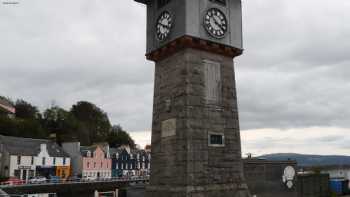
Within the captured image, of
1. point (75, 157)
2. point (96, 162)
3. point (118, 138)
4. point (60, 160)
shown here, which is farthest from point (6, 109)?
point (118, 138)

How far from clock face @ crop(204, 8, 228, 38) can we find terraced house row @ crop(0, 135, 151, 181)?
116 feet

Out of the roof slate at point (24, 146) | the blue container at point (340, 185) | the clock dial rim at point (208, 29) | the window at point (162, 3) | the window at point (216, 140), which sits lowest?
the blue container at point (340, 185)

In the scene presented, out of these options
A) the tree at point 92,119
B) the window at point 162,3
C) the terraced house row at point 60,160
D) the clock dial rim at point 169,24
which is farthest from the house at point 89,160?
the window at point 162,3

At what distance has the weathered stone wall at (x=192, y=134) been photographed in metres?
13.9

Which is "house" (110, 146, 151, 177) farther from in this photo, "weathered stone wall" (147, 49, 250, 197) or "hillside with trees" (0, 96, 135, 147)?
"weathered stone wall" (147, 49, 250, 197)

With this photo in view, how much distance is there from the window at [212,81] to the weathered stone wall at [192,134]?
18 centimetres

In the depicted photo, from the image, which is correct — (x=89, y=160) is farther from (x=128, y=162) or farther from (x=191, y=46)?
(x=191, y=46)

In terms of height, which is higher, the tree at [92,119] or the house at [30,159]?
the tree at [92,119]

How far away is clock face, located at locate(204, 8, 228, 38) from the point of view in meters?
15.5

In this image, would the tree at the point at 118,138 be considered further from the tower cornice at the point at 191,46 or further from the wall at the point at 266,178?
the tower cornice at the point at 191,46

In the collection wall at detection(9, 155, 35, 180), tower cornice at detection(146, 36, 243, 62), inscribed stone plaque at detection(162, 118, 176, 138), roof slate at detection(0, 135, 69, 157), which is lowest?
wall at detection(9, 155, 35, 180)

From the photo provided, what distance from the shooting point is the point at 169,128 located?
1491cm

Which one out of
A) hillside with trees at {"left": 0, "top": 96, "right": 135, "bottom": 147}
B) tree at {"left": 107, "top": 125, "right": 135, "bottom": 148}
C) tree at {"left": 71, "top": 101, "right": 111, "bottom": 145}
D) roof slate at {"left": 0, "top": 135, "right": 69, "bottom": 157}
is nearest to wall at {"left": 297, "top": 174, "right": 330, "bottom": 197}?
roof slate at {"left": 0, "top": 135, "right": 69, "bottom": 157}

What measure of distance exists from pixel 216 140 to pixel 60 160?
1595 inches
